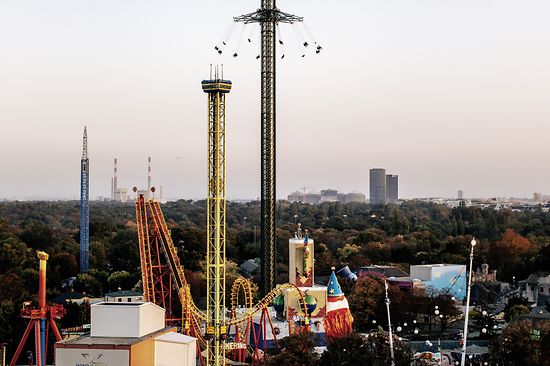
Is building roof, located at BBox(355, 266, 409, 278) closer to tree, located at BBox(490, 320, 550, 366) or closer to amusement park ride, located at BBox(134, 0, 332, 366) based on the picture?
amusement park ride, located at BBox(134, 0, 332, 366)

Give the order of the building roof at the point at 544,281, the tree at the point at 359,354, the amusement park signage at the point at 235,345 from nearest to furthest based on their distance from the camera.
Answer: the tree at the point at 359,354
the amusement park signage at the point at 235,345
the building roof at the point at 544,281

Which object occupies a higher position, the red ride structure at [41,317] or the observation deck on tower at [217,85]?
the observation deck on tower at [217,85]

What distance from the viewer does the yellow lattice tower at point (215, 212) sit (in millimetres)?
29453

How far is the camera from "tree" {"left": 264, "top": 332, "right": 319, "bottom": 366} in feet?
96.5

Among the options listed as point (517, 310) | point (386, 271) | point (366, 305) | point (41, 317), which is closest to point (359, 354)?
point (41, 317)

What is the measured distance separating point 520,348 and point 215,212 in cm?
1144

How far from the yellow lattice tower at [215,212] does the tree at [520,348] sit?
9.60 meters

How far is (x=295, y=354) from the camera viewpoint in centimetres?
2981

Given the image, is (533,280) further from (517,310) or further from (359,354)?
(359,354)

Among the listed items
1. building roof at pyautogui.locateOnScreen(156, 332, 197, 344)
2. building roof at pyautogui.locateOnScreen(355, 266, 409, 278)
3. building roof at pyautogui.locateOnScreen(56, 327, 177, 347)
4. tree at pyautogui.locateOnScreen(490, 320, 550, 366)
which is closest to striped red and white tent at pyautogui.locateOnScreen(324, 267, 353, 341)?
tree at pyautogui.locateOnScreen(490, 320, 550, 366)

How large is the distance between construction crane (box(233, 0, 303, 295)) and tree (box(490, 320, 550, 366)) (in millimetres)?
12188

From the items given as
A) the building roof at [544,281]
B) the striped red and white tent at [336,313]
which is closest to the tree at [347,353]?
the striped red and white tent at [336,313]

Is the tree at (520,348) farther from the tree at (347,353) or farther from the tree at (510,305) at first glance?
the tree at (510,305)

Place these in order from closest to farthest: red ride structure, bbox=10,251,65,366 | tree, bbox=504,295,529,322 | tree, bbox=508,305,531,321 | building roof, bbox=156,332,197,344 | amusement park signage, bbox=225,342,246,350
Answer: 1. building roof, bbox=156,332,197,344
2. red ride structure, bbox=10,251,65,366
3. amusement park signage, bbox=225,342,246,350
4. tree, bbox=508,305,531,321
5. tree, bbox=504,295,529,322
